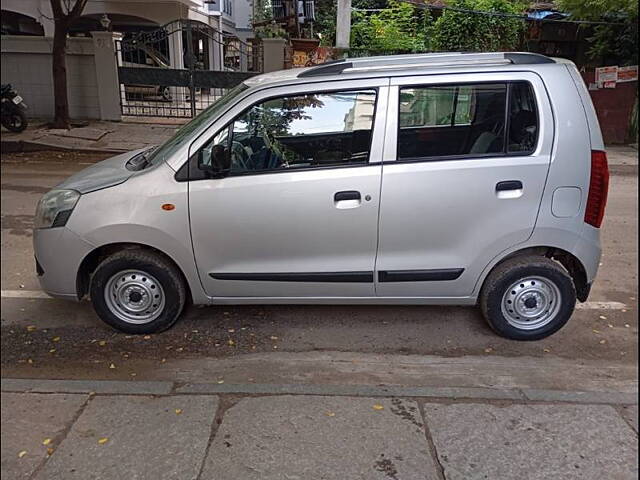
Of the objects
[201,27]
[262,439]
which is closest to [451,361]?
[262,439]

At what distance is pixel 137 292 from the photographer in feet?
12.3

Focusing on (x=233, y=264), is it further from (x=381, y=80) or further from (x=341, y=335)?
(x=381, y=80)

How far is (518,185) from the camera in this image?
3479 millimetres

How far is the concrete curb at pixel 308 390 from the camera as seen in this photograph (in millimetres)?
3100

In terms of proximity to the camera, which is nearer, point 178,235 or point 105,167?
point 178,235

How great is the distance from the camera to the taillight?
3494 mm

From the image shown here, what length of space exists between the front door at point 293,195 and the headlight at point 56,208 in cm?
84

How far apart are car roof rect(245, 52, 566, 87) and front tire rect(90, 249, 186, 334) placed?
55.6 inches

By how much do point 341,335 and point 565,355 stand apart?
4.98 feet

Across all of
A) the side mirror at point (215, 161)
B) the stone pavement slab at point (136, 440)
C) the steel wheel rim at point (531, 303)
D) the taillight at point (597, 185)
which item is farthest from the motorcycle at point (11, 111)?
the taillight at point (597, 185)

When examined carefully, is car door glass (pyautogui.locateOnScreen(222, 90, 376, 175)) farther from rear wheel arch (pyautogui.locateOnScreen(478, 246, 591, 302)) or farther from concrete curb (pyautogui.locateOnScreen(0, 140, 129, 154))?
concrete curb (pyautogui.locateOnScreen(0, 140, 129, 154))

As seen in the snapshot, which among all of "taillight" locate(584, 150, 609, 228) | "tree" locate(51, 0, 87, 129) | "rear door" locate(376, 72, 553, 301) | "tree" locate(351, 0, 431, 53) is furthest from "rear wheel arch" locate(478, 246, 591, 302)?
"tree" locate(51, 0, 87, 129)

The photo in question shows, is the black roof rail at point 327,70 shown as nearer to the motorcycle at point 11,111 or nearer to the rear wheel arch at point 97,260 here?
the rear wheel arch at point 97,260

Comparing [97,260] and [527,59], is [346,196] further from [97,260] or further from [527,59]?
[97,260]
